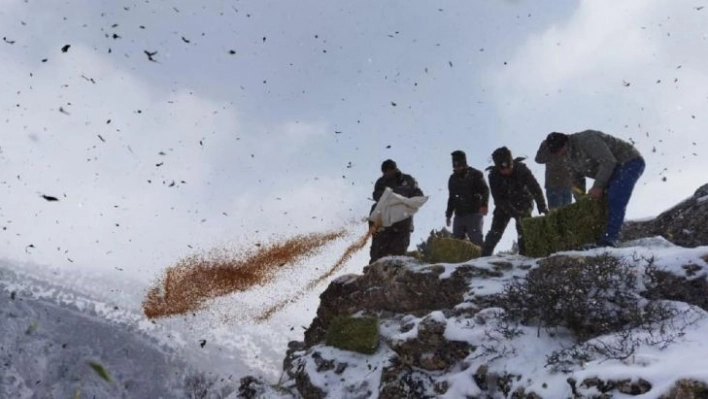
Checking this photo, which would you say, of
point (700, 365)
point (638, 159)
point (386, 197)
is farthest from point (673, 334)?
point (386, 197)

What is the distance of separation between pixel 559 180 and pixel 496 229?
1781 millimetres

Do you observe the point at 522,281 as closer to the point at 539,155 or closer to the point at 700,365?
the point at 539,155

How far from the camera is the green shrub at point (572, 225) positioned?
310 inches

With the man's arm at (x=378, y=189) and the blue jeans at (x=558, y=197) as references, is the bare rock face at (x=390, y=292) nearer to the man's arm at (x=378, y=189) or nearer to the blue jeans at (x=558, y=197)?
the man's arm at (x=378, y=189)

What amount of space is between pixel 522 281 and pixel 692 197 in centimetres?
539

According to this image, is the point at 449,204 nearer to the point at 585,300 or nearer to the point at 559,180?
the point at 559,180

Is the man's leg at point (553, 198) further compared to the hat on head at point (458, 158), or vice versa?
the hat on head at point (458, 158)

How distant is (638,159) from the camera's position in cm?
782

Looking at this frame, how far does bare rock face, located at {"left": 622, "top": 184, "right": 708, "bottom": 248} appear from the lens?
30.1ft

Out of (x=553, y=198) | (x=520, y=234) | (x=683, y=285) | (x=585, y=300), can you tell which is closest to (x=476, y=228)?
(x=520, y=234)

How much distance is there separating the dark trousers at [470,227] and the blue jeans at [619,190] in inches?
129

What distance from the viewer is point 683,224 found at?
974 centimetres

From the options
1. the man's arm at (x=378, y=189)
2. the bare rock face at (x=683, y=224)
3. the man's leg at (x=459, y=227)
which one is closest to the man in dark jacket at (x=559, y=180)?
the man's leg at (x=459, y=227)

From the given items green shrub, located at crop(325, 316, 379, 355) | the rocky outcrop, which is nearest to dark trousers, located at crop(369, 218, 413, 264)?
the rocky outcrop
